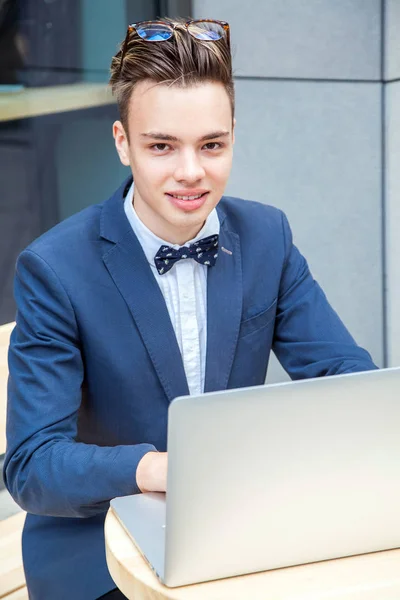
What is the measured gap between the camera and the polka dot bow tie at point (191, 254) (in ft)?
5.51

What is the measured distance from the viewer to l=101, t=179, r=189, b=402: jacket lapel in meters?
1.66

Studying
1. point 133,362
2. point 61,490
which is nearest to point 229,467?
point 61,490

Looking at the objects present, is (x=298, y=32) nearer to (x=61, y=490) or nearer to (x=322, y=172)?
(x=322, y=172)

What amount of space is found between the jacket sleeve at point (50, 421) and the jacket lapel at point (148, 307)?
0.11 m

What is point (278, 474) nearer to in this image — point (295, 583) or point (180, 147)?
point (295, 583)

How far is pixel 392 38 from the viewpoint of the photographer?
3.26m

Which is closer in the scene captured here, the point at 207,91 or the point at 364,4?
the point at 207,91

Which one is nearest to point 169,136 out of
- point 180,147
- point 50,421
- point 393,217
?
point 180,147

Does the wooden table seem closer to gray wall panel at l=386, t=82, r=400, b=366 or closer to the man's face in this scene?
the man's face

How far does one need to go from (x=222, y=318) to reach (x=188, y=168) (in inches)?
12.5

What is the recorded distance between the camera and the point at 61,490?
4.42 ft

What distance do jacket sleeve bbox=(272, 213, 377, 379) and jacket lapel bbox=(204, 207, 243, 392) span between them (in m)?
0.13

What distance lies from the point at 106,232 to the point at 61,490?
20.8 inches

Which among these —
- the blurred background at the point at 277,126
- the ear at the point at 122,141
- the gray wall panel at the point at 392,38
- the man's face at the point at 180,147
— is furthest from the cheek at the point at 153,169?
the gray wall panel at the point at 392,38
